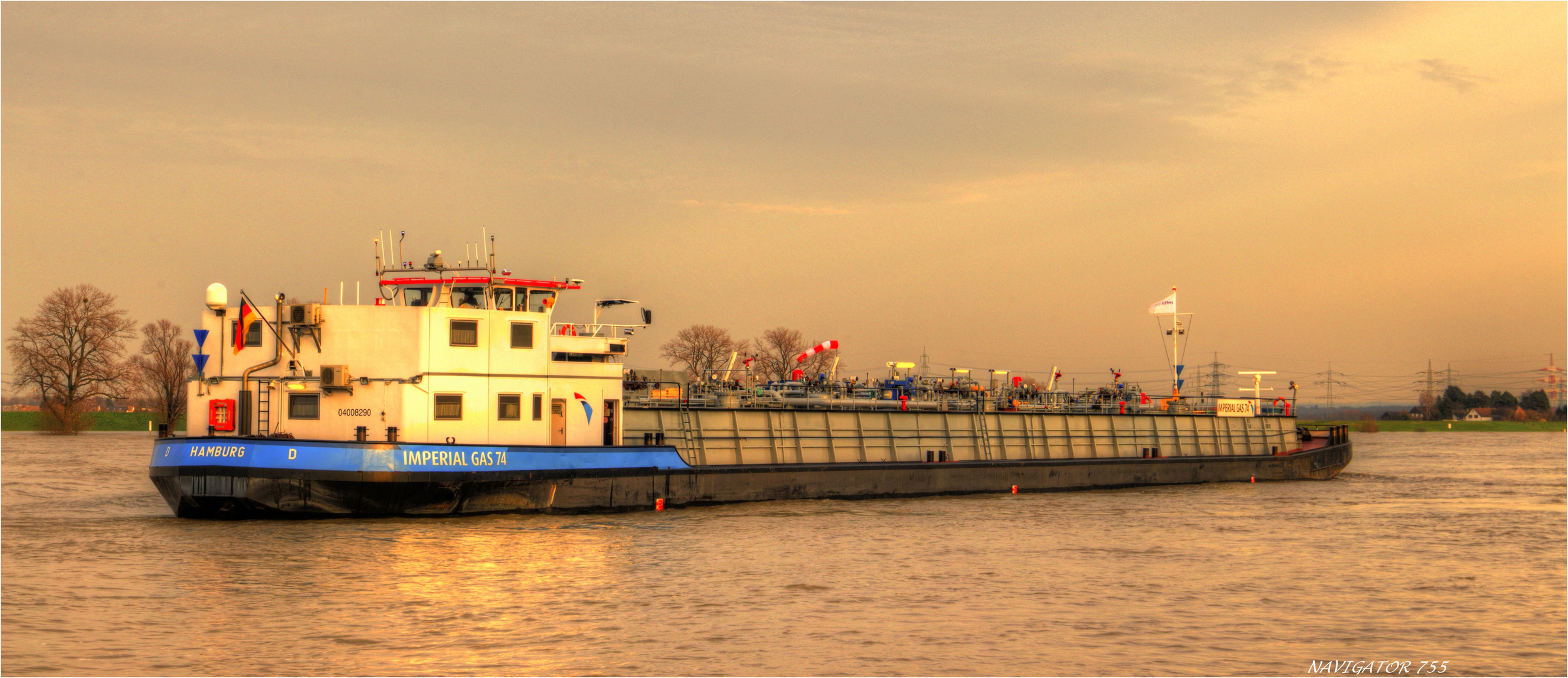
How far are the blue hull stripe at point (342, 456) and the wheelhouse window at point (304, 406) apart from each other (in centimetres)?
122

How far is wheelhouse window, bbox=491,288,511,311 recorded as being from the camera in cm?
2905

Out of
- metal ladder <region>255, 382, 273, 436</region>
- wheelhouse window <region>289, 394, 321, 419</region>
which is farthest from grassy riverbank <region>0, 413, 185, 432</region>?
wheelhouse window <region>289, 394, 321, 419</region>

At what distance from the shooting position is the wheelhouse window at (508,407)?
28.1 meters

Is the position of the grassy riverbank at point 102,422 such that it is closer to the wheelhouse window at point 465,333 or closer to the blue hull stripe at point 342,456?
the blue hull stripe at point 342,456

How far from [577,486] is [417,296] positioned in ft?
19.1

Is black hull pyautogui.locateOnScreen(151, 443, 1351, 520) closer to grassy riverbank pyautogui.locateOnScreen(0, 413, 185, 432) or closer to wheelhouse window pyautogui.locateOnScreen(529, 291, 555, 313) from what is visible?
wheelhouse window pyautogui.locateOnScreen(529, 291, 555, 313)

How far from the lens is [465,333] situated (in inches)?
1088

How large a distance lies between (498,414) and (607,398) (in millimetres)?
3071

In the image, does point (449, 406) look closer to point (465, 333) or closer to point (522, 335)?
point (465, 333)

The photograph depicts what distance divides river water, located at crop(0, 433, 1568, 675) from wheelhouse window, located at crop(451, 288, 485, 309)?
5239 millimetres

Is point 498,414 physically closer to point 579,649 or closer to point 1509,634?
point 579,649

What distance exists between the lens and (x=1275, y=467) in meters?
51.1

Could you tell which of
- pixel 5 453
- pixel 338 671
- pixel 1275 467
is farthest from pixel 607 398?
pixel 5 453

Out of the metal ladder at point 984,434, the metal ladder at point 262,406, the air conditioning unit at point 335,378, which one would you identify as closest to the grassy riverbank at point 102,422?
the metal ladder at point 984,434
